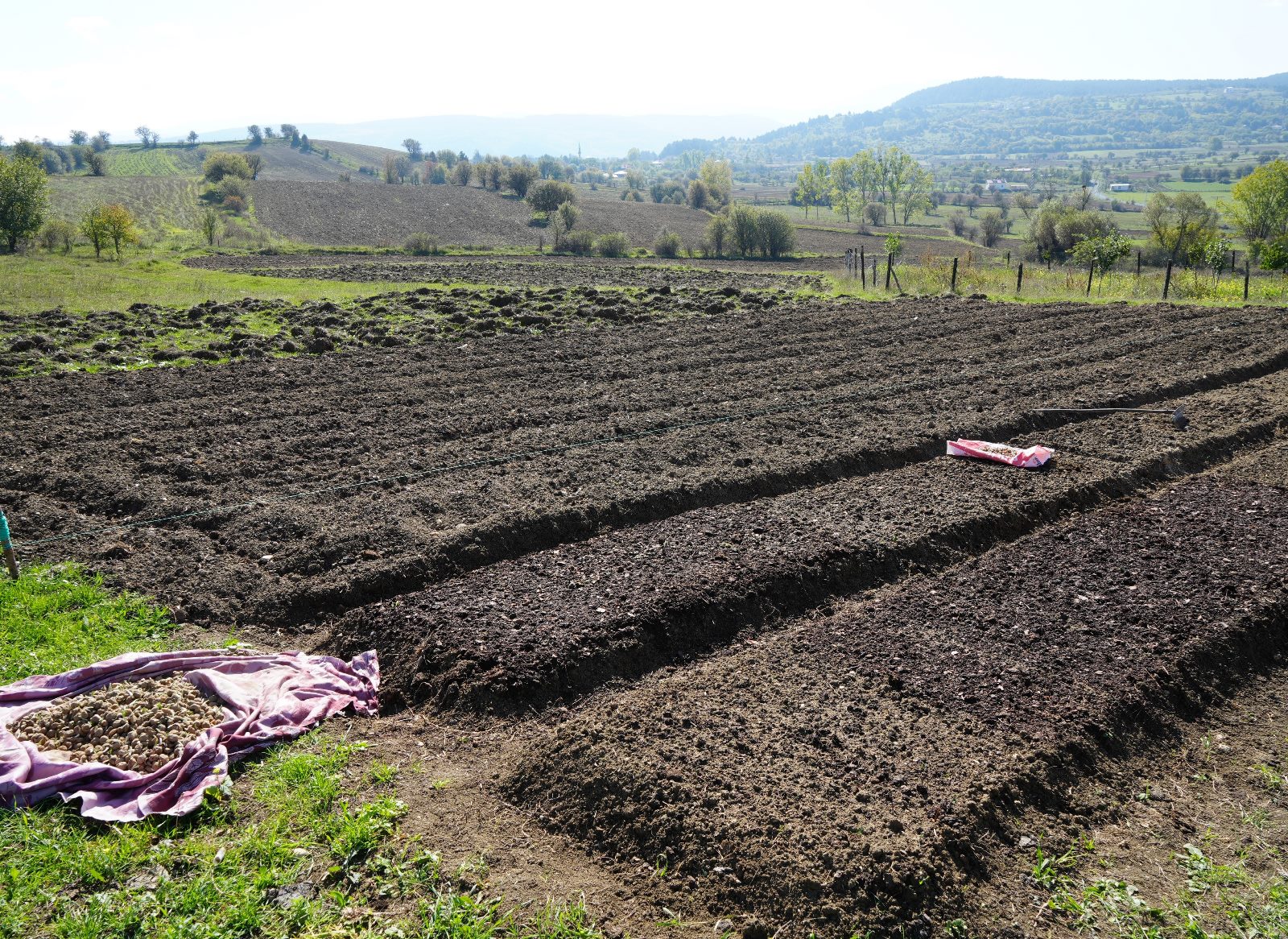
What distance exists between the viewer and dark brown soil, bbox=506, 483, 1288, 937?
A: 220 inches

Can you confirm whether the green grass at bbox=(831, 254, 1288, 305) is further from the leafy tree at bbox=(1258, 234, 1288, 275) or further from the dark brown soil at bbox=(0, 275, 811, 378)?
the dark brown soil at bbox=(0, 275, 811, 378)

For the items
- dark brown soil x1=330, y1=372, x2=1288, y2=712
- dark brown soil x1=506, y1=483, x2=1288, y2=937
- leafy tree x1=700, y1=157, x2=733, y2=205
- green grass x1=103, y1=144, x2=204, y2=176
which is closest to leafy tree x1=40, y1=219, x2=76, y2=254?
dark brown soil x1=330, y1=372, x2=1288, y2=712

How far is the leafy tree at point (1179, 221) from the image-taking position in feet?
196

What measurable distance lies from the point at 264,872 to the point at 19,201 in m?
51.8

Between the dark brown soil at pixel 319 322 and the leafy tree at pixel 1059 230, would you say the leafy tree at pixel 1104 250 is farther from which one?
the leafy tree at pixel 1059 230

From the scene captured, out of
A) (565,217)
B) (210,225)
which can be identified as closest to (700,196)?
(565,217)

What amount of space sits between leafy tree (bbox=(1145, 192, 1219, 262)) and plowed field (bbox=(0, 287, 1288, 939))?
48.3 m

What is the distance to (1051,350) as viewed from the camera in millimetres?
20781

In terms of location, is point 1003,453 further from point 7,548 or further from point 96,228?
point 96,228

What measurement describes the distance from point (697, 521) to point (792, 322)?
15.8m

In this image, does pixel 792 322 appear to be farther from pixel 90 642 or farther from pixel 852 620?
pixel 90 642

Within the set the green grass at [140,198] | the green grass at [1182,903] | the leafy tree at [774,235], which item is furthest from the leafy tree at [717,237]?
the green grass at [1182,903]

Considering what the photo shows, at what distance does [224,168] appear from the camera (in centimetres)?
9744

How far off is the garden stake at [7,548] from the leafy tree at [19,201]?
4546 centimetres
